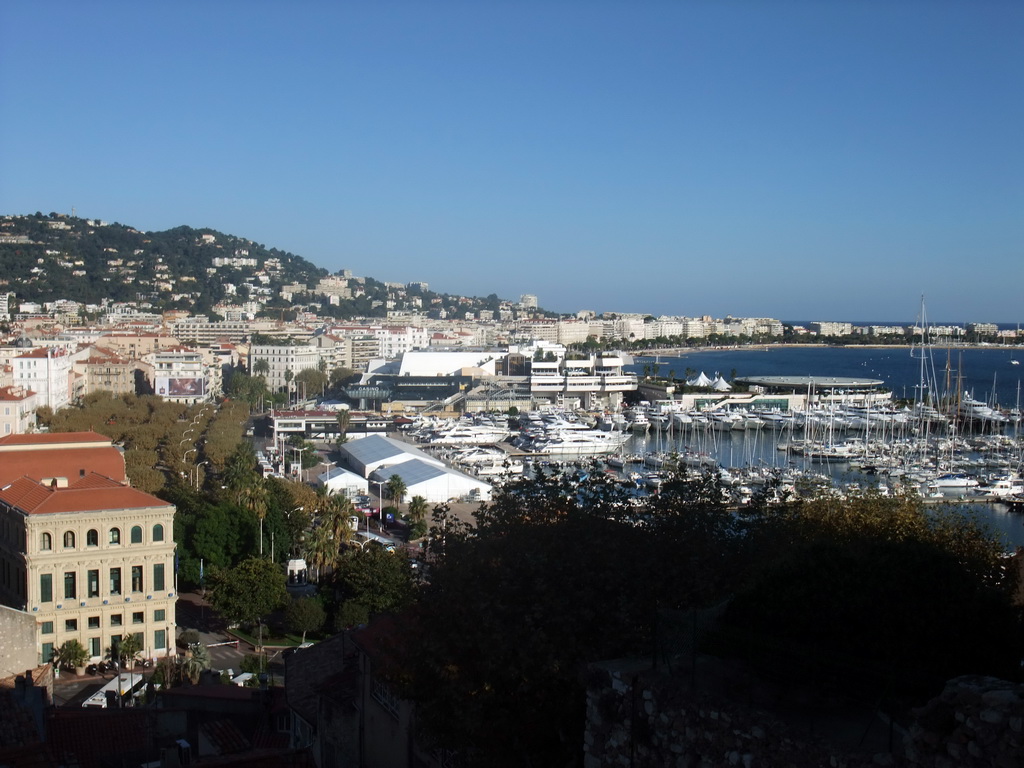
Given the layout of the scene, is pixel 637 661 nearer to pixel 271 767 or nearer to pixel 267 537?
pixel 271 767

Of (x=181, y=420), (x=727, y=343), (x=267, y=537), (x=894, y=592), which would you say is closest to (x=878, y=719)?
(x=894, y=592)

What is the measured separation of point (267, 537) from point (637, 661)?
44.8 feet

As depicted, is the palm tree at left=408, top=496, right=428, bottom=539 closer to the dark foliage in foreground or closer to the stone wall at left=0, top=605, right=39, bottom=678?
the stone wall at left=0, top=605, right=39, bottom=678

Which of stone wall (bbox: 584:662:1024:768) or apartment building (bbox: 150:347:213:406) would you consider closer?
stone wall (bbox: 584:662:1024:768)

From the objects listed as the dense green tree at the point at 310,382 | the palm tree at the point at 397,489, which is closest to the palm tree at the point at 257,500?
the palm tree at the point at 397,489

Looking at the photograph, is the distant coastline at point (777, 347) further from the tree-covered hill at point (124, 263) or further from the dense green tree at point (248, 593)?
the dense green tree at point (248, 593)

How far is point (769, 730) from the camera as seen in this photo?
338 centimetres

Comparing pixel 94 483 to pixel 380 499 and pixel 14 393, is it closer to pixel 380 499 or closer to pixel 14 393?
pixel 380 499

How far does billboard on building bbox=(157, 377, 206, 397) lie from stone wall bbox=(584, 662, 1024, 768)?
142ft

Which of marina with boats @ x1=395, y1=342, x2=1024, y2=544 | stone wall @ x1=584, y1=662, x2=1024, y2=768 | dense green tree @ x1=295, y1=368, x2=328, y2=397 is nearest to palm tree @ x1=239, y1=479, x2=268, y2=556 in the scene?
marina with boats @ x1=395, y1=342, x2=1024, y2=544

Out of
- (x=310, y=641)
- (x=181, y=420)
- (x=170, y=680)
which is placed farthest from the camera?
(x=181, y=420)

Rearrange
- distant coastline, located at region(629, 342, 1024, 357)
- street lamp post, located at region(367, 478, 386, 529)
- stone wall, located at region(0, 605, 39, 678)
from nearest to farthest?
1. stone wall, located at region(0, 605, 39, 678)
2. street lamp post, located at region(367, 478, 386, 529)
3. distant coastline, located at region(629, 342, 1024, 357)

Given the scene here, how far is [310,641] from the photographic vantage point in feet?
46.0

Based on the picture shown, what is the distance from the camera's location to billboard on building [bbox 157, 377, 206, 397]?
4450 centimetres
